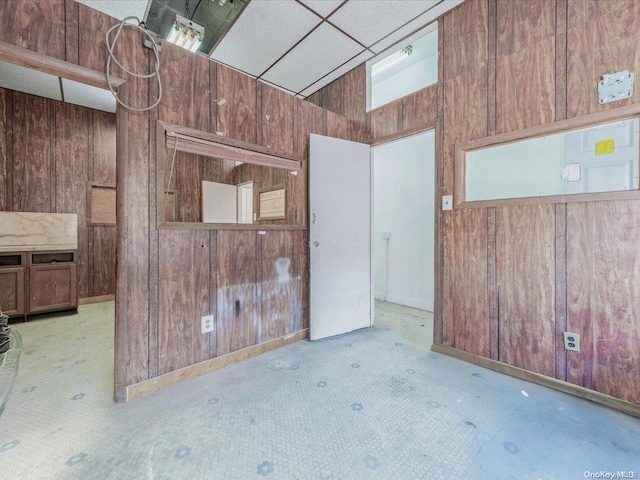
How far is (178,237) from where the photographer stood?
6.39ft

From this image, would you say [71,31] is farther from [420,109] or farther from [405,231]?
[405,231]

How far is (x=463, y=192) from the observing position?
2.29 metres

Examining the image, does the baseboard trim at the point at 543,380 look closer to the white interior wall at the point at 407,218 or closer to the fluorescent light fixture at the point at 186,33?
the white interior wall at the point at 407,218

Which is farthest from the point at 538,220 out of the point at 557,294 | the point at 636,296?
the point at 636,296

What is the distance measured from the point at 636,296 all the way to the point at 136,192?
314 centimetres

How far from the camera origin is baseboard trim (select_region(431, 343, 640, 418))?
162 centimetres

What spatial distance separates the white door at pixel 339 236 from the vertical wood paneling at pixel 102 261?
3476 mm

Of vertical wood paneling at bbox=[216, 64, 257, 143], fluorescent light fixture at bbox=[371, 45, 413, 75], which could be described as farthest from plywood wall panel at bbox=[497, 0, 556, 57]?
vertical wood paneling at bbox=[216, 64, 257, 143]

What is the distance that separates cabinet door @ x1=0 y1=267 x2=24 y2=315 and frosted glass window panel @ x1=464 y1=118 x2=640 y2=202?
191 inches

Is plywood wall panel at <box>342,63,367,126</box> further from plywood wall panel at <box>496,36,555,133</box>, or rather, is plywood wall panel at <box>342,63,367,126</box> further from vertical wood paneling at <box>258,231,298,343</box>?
vertical wood paneling at <box>258,231,298,343</box>

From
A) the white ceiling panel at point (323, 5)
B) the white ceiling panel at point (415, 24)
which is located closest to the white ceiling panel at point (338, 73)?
the white ceiling panel at point (415, 24)

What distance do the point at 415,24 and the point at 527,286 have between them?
8.13 feet

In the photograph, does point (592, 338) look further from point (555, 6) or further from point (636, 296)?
point (555, 6)

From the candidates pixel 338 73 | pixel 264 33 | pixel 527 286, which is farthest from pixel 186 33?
pixel 527 286
